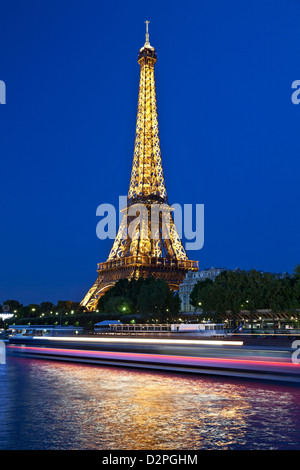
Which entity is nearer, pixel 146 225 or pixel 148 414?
pixel 148 414

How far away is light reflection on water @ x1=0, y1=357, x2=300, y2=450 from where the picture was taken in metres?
7.73

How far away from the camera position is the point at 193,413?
33.2 ft

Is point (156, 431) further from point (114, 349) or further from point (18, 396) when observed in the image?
point (114, 349)

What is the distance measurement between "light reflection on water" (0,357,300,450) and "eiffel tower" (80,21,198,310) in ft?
261

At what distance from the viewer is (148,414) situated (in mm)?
9961

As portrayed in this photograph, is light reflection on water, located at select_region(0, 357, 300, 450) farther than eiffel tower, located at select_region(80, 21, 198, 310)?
No

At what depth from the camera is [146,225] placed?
99.6 metres

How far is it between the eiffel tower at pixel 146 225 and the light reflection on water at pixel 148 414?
3134 inches

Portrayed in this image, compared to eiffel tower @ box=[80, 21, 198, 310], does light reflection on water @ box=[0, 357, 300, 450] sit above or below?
below

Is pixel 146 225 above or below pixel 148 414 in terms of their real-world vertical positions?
above

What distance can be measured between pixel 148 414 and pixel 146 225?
89.8m

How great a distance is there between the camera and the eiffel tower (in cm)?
9781
